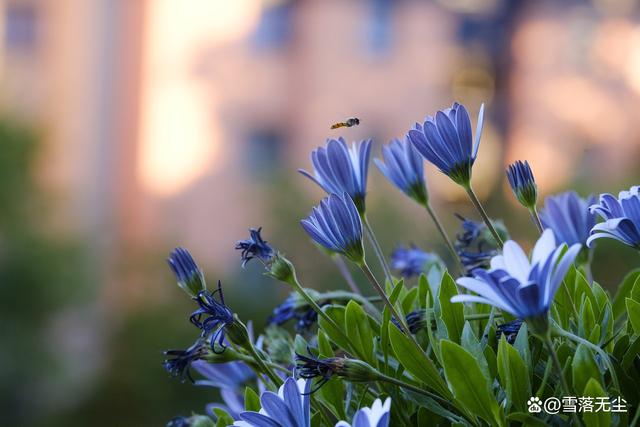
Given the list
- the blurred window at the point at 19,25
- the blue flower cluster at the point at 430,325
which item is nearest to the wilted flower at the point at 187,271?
the blue flower cluster at the point at 430,325

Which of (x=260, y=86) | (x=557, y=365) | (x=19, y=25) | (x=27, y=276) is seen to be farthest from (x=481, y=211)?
(x=19, y=25)

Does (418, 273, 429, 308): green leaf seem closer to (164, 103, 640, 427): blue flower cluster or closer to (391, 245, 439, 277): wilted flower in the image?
(164, 103, 640, 427): blue flower cluster

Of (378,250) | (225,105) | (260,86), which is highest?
(260,86)

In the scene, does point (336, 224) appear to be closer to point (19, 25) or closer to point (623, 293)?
point (623, 293)

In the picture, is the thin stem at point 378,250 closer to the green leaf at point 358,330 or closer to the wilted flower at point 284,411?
the green leaf at point 358,330

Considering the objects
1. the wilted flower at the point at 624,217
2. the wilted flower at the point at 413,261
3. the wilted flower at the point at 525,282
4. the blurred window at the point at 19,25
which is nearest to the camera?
the wilted flower at the point at 525,282

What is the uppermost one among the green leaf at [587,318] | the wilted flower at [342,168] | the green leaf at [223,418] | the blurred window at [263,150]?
the blurred window at [263,150]

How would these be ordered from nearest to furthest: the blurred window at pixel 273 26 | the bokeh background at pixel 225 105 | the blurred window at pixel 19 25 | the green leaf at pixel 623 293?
the green leaf at pixel 623 293
the bokeh background at pixel 225 105
the blurred window at pixel 19 25
the blurred window at pixel 273 26
